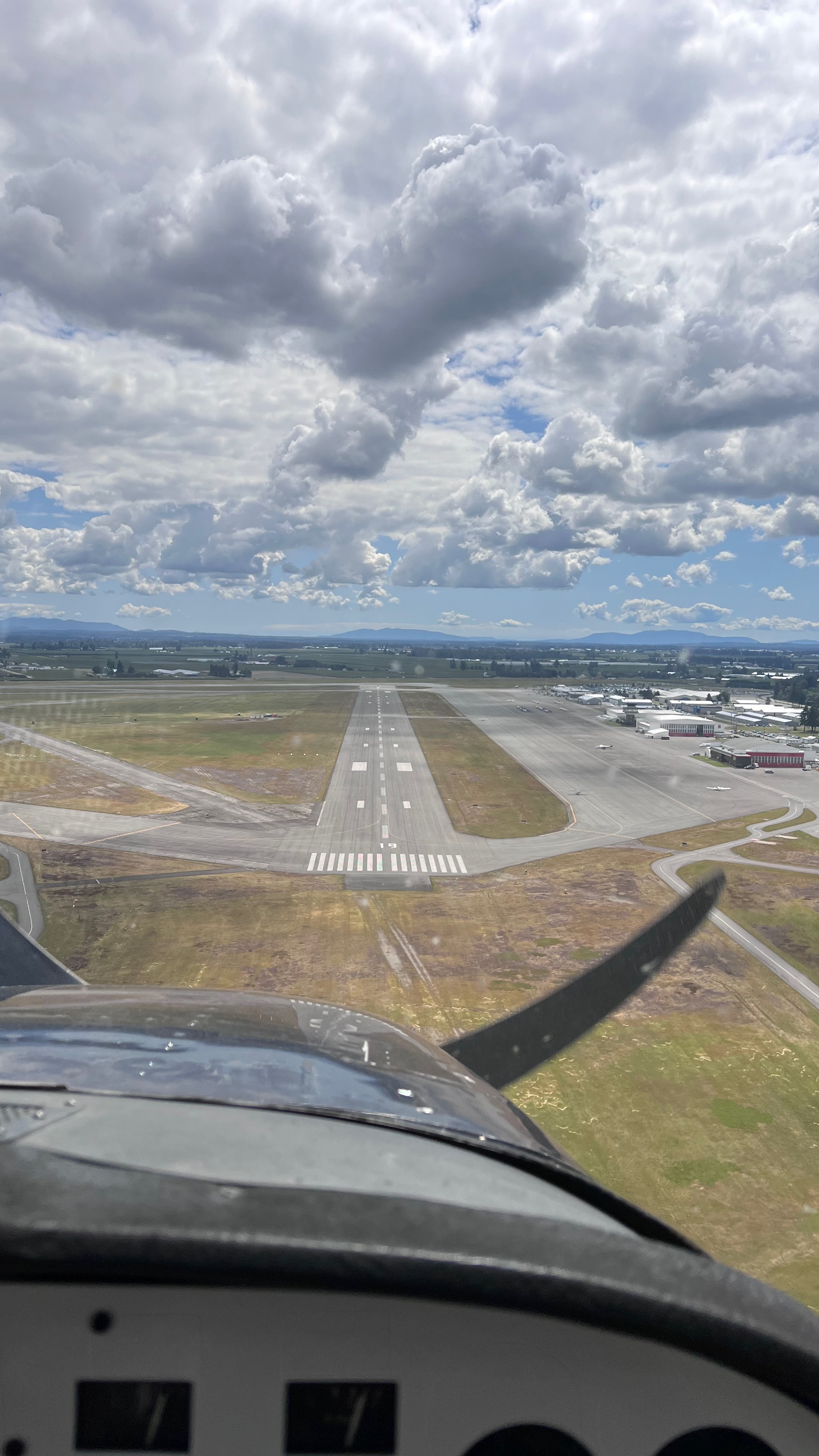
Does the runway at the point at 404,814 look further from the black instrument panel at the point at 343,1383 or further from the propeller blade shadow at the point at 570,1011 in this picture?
the black instrument panel at the point at 343,1383

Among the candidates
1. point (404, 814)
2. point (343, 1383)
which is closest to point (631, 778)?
point (404, 814)

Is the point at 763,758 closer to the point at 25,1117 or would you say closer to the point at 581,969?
the point at 581,969

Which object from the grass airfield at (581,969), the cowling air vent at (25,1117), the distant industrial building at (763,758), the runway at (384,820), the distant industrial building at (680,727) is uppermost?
the cowling air vent at (25,1117)

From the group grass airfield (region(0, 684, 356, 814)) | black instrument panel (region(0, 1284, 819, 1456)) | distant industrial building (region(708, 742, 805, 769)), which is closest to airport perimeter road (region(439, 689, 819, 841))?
distant industrial building (region(708, 742, 805, 769))

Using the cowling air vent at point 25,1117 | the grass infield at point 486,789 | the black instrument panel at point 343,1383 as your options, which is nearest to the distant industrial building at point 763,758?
the grass infield at point 486,789

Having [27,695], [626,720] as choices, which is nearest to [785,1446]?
[626,720]

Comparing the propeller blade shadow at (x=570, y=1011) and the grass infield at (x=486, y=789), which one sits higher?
the propeller blade shadow at (x=570, y=1011)
